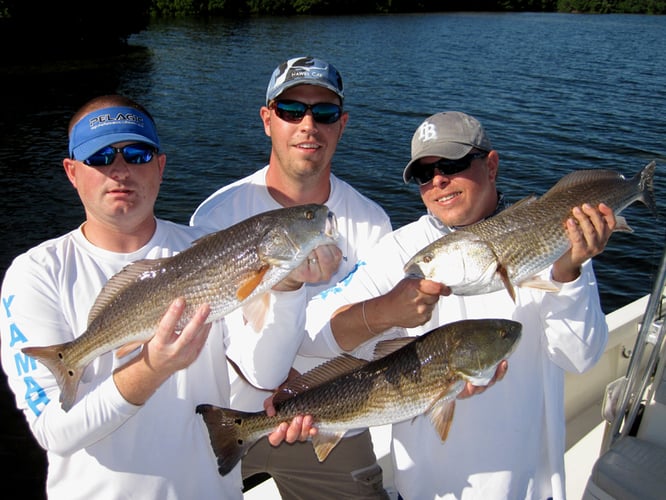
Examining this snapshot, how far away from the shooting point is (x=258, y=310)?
120 inches

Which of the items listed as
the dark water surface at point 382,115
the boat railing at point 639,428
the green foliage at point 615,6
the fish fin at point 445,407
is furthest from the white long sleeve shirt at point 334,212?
the green foliage at point 615,6

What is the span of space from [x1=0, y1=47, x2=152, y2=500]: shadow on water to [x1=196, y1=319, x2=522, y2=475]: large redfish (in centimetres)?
584

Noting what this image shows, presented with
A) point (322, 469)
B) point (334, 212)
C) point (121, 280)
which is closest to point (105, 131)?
point (121, 280)

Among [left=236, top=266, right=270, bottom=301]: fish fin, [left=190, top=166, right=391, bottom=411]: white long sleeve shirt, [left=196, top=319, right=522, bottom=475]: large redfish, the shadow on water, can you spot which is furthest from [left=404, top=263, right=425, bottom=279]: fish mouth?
the shadow on water

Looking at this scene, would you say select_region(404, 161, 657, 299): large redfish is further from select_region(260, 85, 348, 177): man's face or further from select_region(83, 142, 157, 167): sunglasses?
select_region(83, 142, 157, 167): sunglasses

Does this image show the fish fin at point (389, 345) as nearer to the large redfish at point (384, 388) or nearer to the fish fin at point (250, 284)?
the large redfish at point (384, 388)

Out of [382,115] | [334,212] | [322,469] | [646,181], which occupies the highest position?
[646,181]

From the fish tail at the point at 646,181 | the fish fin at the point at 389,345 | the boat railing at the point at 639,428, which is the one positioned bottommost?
the boat railing at the point at 639,428

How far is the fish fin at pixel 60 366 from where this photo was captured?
261 centimetres

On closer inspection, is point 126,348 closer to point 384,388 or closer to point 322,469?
point 384,388

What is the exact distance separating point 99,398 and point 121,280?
593mm

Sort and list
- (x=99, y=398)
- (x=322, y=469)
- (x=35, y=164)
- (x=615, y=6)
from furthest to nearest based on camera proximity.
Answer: (x=615, y=6) → (x=35, y=164) → (x=322, y=469) → (x=99, y=398)

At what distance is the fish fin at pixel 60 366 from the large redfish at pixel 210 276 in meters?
0.08

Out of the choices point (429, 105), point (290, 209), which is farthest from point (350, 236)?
point (429, 105)
